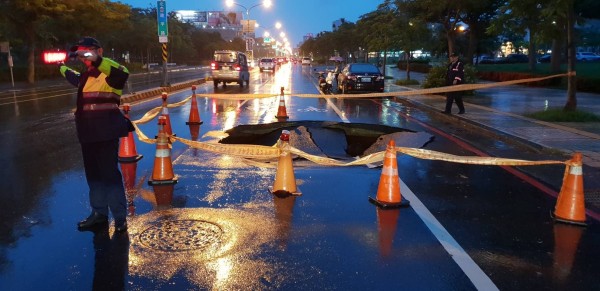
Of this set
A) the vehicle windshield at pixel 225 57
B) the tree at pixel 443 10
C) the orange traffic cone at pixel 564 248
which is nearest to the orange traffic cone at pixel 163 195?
the orange traffic cone at pixel 564 248

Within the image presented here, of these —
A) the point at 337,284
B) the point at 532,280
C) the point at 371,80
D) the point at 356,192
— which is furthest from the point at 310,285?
the point at 371,80

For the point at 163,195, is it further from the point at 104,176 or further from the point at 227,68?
the point at 227,68

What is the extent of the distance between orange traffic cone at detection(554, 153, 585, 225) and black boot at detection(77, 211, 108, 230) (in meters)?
4.75

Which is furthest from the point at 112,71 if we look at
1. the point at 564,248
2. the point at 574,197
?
the point at 574,197

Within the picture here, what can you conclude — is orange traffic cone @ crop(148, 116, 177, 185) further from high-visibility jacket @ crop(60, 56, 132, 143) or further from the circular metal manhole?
high-visibility jacket @ crop(60, 56, 132, 143)

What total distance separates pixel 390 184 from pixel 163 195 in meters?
2.74

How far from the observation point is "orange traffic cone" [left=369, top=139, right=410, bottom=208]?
595 centimetres

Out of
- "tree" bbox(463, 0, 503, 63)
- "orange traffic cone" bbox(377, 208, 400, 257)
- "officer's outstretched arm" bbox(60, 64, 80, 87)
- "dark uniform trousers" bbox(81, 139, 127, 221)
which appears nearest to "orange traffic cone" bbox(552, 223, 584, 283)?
"orange traffic cone" bbox(377, 208, 400, 257)

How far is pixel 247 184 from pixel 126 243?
7.98ft

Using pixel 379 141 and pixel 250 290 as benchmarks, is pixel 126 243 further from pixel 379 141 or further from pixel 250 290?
pixel 379 141

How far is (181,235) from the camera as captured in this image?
4.96m

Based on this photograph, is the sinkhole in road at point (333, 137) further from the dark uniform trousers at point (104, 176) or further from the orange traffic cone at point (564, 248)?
the dark uniform trousers at point (104, 176)

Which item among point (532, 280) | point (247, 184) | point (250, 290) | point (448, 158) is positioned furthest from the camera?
point (247, 184)

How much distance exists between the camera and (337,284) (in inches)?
155
